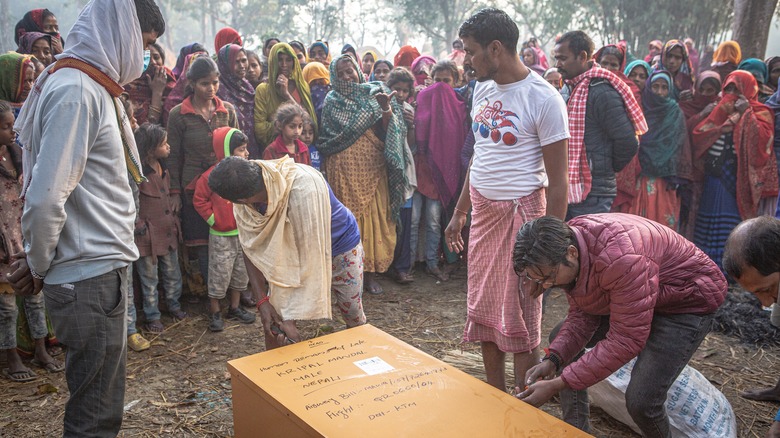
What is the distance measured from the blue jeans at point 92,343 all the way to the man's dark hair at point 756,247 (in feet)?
6.75

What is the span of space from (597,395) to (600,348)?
118cm

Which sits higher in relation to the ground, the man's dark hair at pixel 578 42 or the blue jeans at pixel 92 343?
the man's dark hair at pixel 578 42

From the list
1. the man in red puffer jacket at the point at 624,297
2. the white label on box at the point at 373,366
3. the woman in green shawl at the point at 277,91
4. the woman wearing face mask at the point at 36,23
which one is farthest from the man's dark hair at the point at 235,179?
the woman wearing face mask at the point at 36,23

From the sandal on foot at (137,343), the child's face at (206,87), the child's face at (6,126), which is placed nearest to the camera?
the child's face at (6,126)

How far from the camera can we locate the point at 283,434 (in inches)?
75.0

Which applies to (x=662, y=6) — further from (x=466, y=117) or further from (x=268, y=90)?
(x=268, y=90)

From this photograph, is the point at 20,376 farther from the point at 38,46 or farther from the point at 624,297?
the point at 624,297

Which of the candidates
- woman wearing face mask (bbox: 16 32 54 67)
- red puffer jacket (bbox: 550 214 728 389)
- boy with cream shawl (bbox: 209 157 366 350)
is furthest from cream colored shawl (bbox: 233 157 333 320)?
woman wearing face mask (bbox: 16 32 54 67)

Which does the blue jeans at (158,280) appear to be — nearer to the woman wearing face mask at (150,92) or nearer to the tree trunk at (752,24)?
the woman wearing face mask at (150,92)

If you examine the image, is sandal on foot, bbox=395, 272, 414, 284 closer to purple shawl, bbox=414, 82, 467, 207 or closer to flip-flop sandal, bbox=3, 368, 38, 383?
purple shawl, bbox=414, 82, 467, 207

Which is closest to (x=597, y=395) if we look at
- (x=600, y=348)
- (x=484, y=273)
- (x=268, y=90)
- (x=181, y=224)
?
(x=484, y=273)

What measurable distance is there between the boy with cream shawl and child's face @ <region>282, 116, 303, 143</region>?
186 cm

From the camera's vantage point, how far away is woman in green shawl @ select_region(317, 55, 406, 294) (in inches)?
195

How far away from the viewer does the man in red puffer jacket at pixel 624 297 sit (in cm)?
185
